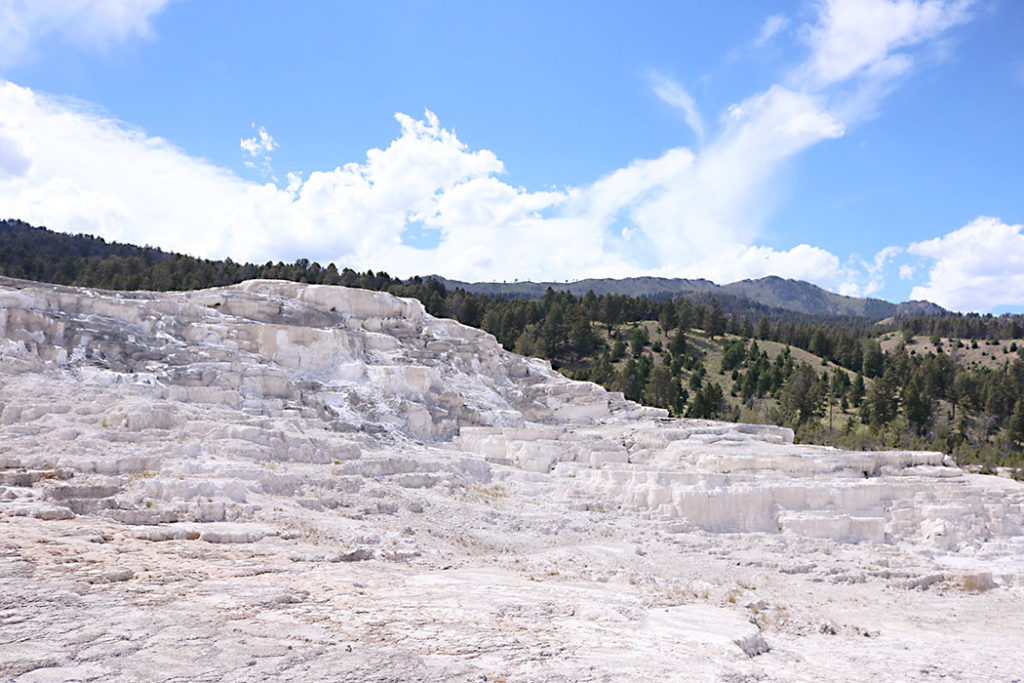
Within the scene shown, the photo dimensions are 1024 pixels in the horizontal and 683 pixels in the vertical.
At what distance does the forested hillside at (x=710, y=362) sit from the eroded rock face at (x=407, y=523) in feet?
76.0

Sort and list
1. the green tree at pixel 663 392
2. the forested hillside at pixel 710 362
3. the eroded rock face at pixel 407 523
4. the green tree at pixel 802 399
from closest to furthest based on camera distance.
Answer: the eroded rock face at pixel 407 523
the forested hillside at pixel 710 362
the green tree at pixel 663 392
the green tree at pixel 802 399

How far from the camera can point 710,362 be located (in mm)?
61781

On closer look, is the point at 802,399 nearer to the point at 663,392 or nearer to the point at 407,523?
the point at 663,392

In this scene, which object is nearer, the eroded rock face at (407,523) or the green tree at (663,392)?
the eroded rock face at (407,523)

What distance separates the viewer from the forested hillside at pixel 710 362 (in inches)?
1772

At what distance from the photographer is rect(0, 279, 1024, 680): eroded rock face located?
6.69m

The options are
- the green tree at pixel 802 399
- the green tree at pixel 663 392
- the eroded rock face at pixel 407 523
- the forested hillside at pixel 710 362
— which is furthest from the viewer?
the green tree at pixel 802 399

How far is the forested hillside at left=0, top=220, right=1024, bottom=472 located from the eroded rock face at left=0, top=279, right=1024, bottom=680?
2318 centimetres

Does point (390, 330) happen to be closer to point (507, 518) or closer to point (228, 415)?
point (228, 415)

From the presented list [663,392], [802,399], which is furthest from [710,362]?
[663,392]

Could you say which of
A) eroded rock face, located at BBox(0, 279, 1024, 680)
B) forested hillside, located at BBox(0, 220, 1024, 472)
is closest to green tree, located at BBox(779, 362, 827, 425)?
forested hillside, located at BBox(0, 220, 1024, 472)

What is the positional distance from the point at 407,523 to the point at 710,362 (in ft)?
173

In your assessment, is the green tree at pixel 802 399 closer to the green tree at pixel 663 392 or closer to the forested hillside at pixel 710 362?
the forested hillside at pixel 710 362

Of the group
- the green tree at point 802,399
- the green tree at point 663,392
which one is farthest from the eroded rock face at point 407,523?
the green tree at point 802,399
